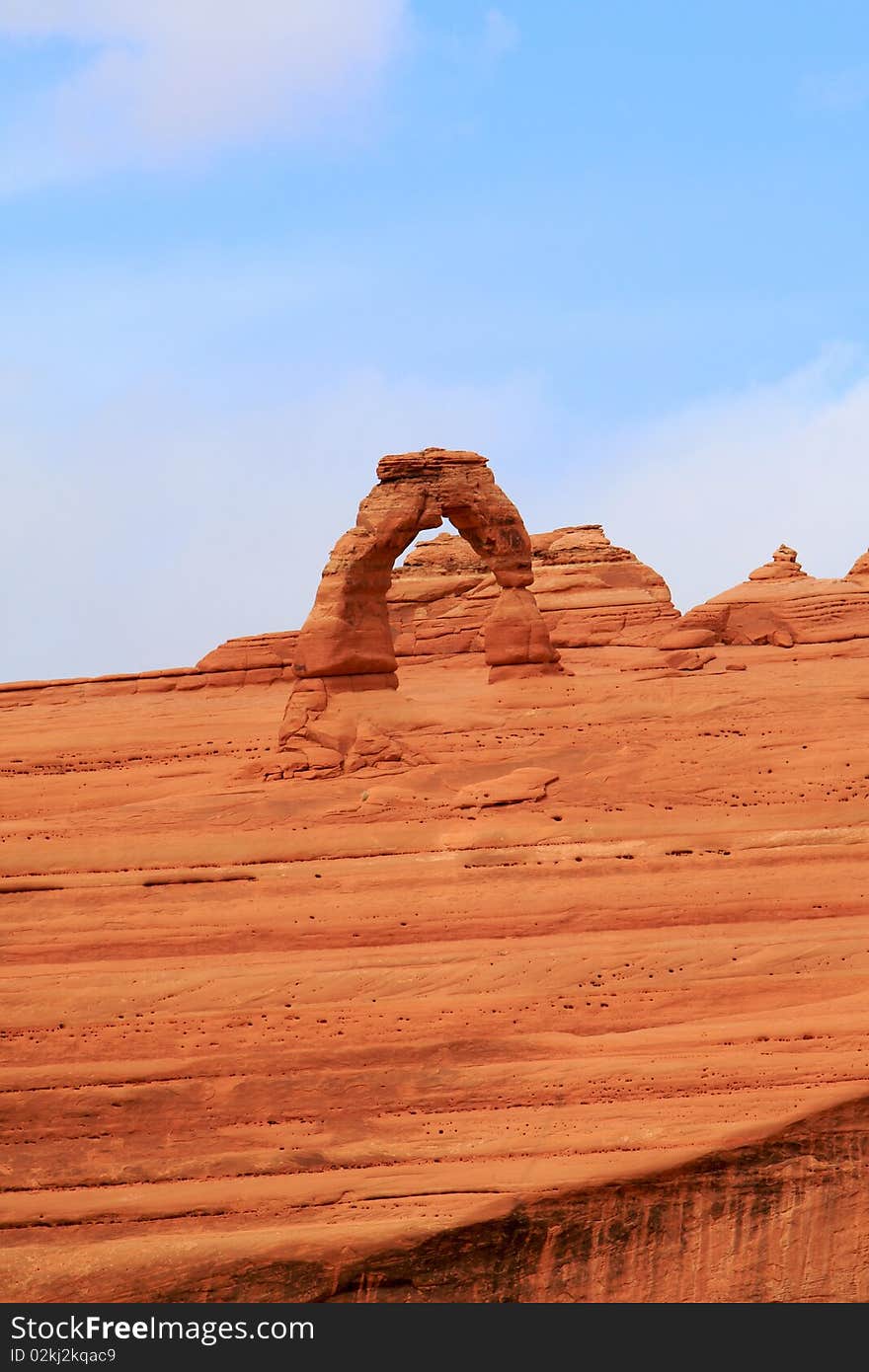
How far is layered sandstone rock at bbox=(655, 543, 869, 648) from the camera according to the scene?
41.8 metres

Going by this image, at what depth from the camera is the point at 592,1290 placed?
1579cm

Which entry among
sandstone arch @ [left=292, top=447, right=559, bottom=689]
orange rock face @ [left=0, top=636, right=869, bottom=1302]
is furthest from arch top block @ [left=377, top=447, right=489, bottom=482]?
orange rock face @ [left=0, top=636, right=869, bottom=1302]

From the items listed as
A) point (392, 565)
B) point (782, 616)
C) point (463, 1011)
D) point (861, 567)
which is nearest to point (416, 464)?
point (392, 565)

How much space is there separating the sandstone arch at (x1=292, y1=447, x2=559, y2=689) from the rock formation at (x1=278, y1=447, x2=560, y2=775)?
0.05 ft

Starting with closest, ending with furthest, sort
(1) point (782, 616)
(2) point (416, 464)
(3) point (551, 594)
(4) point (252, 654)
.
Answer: (2) point (416, 464)
(1) point (782, 616)
(4) point (252, 654)
(3) point (551, 594)

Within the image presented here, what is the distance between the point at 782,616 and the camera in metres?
43.5

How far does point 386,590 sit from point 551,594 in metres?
25.7

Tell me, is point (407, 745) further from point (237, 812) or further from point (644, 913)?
point (644, 913)

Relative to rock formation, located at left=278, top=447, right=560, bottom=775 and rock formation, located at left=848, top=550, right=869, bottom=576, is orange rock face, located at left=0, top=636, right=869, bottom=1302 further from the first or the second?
rock formation, located at left=848, top=550, right=869, bottom=576

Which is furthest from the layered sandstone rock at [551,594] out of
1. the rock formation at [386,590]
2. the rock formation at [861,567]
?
the rock formation at [386,590]

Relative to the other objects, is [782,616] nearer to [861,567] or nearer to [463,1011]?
[861,567]

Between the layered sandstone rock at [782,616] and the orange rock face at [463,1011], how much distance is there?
17066 mm

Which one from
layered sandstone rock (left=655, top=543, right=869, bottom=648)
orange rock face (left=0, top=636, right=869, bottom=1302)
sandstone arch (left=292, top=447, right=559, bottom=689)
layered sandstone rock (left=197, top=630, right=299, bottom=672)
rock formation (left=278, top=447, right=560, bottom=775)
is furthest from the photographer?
layered sandstone rock (left=197, top=630, right=299, bottom=672)

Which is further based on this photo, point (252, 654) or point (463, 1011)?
point (252, 654)
